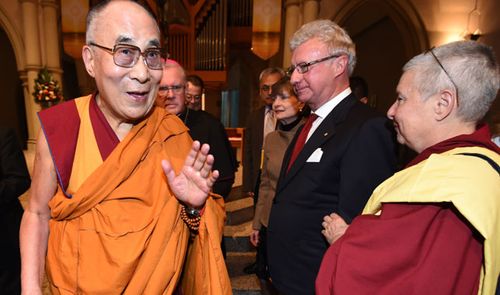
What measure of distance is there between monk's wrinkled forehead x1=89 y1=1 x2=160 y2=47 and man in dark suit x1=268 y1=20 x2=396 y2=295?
794 mm

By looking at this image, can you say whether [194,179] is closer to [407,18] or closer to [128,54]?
[128,54]

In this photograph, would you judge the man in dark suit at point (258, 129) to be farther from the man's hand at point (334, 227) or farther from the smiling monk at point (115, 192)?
the smiling monk at point (115, 192)

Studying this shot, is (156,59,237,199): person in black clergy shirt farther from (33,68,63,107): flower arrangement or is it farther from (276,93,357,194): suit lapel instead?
(33,68,63,107): flower arrangement

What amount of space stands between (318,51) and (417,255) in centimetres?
99

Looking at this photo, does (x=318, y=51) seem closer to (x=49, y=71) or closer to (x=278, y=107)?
(x=278, y=107)

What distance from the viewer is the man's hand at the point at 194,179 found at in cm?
94

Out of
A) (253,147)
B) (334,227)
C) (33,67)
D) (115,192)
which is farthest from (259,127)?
(33,67)

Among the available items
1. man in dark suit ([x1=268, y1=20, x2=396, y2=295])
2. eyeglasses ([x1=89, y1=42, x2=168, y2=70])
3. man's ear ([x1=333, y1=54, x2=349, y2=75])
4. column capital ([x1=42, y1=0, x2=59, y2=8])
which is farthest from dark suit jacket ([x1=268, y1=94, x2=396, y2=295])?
column capital ([x1=42, y1=0, x2=59, y2=8])

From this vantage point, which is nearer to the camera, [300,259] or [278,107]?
[300,259]

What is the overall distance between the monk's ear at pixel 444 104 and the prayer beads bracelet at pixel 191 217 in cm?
83

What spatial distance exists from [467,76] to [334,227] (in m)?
0.67

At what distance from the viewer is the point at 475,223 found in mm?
684

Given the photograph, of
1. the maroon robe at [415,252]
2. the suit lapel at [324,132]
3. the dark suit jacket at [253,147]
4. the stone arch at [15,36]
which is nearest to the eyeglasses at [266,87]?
the dark suit jacket at [253,147]

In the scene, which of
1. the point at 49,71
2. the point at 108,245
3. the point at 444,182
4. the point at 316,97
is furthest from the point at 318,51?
the point at 49,71
